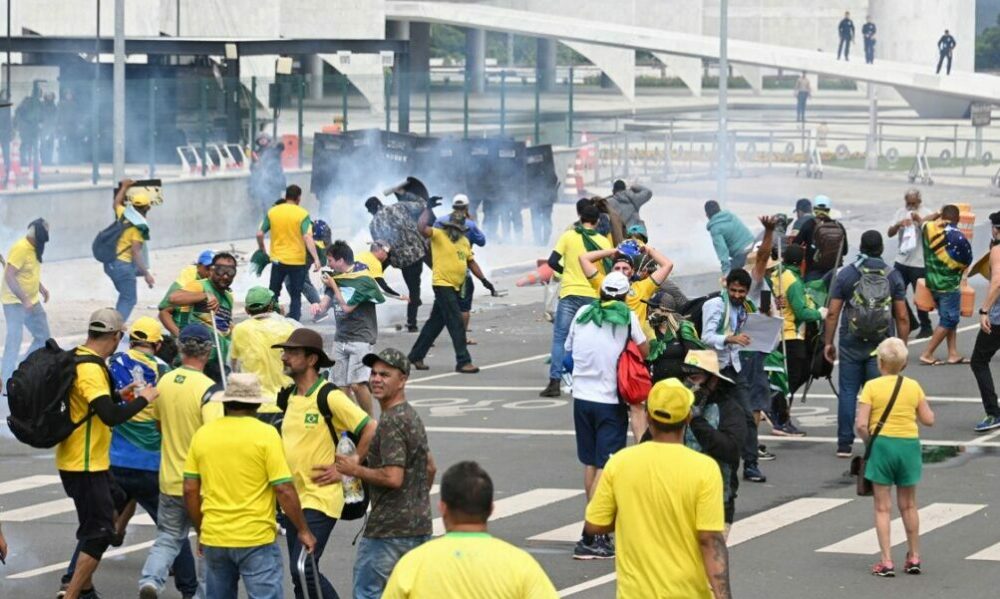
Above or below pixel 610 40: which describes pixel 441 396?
below

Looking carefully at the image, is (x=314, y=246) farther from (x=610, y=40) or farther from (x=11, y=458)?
(x=610, y=40)

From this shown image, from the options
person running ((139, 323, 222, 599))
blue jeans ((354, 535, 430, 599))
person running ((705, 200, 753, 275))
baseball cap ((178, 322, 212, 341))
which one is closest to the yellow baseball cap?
blue jeans ((354, 535, 430, 599))

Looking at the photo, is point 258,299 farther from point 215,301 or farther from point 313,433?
point 313,433

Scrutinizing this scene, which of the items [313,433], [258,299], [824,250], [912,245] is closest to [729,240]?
[912,245]

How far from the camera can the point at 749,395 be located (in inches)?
609

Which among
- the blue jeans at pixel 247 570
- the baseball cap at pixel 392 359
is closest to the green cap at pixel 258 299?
the baseball cap at pixel 392 359

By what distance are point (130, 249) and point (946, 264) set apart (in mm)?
8515

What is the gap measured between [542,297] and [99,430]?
1722 cm

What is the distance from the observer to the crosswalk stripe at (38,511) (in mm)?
14039

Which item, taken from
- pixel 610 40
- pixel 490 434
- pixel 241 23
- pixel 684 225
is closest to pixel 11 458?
pixel 490 434

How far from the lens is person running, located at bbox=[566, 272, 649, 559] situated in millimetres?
12844

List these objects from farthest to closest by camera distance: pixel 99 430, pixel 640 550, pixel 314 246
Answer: pixel 314 246, pixel 99 430, pixel 640 550

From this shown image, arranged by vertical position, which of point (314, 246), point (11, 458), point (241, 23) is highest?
point (241, 23)

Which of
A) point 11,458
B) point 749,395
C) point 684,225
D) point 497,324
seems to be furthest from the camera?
point 684,225
